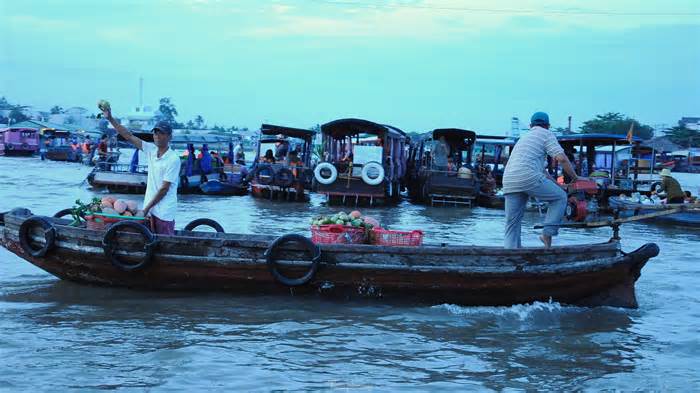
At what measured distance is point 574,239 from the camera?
13.1 meters

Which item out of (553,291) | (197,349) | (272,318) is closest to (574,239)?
(553,291)

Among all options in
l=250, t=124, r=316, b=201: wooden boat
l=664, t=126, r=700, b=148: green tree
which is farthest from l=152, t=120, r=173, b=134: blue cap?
l=664, t=126, r=700, b=148: green tree

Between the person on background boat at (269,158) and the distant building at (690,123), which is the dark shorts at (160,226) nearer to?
the person on background boat at (269,158)

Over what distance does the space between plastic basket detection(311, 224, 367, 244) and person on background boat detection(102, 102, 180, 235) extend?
1298 mm

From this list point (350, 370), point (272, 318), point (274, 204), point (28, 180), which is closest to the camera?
point (350, 370)

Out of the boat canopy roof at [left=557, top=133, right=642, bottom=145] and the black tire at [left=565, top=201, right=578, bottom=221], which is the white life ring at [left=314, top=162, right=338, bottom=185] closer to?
the black tire at [left=565, top=201, right=578, bottom=221]

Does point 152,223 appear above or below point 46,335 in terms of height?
above

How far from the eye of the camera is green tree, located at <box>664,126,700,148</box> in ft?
194

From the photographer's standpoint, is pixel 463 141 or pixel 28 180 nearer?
pixel 463 141

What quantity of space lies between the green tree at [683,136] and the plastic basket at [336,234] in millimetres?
55145

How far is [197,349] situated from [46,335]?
1.21 meters

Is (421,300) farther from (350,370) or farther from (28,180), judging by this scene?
(28,180)

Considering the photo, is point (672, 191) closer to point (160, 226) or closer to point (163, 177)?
point (160, 226)

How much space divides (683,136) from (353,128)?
52.2m
